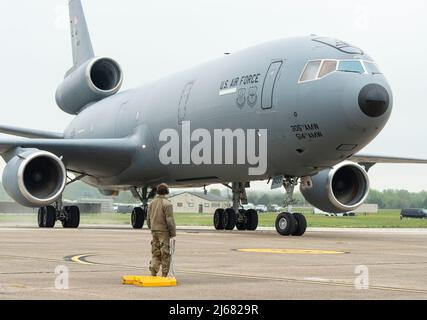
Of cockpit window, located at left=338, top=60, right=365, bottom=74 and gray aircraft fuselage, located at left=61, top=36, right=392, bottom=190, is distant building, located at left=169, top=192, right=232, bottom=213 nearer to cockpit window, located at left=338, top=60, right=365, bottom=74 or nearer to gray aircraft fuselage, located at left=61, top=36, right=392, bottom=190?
gray aircraft fuselage, located at left=61, top=36, right=392, bottom=190

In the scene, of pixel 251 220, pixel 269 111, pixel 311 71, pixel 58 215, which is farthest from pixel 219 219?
pixel 311 71

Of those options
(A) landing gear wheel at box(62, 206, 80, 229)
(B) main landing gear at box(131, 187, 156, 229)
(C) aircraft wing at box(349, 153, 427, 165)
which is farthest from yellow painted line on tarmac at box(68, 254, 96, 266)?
(C) aircraft wing at box(349, 153, 427, 165)

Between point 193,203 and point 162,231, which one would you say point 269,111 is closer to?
point 162,231

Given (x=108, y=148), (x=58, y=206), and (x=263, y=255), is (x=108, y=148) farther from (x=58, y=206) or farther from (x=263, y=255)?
(x=263, y=255)

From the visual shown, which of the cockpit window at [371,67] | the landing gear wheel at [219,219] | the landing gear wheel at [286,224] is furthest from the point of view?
the landing gear wheel at [219,219]

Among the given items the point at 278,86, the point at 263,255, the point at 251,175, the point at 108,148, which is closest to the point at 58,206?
the point at 108,148

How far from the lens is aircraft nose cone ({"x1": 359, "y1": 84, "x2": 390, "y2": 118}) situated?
19453 mm

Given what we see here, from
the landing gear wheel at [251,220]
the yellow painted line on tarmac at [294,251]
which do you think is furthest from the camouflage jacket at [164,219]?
the landing gear wheel at [251,220]

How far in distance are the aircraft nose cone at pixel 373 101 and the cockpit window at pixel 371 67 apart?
0.78 meters

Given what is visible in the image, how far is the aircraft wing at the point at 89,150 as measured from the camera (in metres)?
27.0

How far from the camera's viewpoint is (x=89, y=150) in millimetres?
28156

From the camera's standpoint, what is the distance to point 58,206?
101ft

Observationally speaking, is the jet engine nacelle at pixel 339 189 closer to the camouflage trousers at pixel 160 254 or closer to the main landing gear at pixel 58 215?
the main landing gear at pixel 58 215
